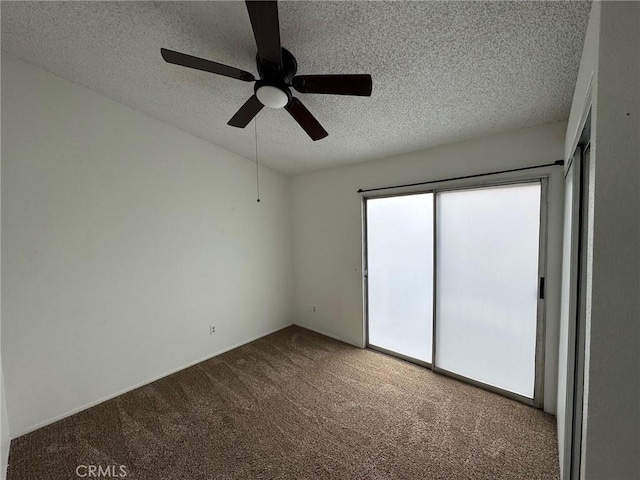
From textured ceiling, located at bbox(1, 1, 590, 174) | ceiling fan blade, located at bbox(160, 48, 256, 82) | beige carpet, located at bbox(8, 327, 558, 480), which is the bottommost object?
beige carpet, located at bbox(8, 327, 558, 480)

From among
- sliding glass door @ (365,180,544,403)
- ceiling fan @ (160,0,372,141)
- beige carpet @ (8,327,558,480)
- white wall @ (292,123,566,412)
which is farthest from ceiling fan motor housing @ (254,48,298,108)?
beige carpet @ (8,327,558,480)

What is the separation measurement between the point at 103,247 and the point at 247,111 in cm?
184

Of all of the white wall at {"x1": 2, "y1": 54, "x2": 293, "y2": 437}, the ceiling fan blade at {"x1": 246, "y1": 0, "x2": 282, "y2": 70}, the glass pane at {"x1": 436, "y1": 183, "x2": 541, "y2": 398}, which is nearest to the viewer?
the ceiling fan blade at {"x1": 246, "y1": 0, "x2": 282, "y2": 70}

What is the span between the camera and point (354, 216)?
326cm

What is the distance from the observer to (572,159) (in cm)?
152

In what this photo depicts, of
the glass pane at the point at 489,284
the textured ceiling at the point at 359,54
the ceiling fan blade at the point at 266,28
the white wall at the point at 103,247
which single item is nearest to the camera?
the ceiling fan blade at the point at 266,28

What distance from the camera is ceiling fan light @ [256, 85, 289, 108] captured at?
1469 millimetres

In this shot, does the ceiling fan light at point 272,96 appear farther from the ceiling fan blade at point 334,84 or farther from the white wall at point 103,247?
the white wall at point 103,247

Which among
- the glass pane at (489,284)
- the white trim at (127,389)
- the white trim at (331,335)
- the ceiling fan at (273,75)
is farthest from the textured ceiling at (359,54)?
the white trim at (127,389)

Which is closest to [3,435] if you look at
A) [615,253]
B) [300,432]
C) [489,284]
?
[300,432]

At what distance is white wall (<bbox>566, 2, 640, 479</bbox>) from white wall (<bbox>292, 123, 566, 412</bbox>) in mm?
1566

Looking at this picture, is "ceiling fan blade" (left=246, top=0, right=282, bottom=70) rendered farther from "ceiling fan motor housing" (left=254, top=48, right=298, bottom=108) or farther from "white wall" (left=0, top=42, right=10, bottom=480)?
"white wall" (left=0, top=42, right=10, bottom=480)

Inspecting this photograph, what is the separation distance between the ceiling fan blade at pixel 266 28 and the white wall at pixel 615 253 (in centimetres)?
109

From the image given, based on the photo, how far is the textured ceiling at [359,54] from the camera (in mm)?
1287
